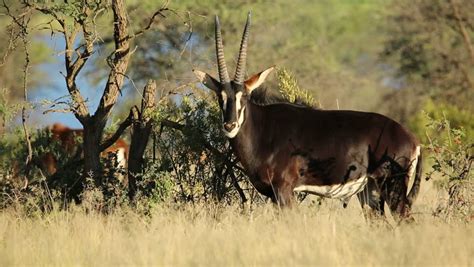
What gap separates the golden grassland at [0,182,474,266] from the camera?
794 cm

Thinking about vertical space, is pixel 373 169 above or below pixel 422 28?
below

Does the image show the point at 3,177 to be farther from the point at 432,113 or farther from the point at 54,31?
the point at 432,113

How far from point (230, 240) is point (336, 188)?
6.47 feet

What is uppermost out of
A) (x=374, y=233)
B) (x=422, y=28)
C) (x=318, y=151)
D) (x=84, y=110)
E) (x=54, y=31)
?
(x=422, y=28)

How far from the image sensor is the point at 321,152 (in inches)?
405

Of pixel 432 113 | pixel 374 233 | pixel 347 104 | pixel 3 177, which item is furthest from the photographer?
pixel 347 104

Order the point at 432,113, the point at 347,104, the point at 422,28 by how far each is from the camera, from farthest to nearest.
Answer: the point at 347,104, the point at 422,28, the point at 432,113

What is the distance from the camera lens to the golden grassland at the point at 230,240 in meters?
7.94

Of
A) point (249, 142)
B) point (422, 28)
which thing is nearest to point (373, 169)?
point (249, 142)

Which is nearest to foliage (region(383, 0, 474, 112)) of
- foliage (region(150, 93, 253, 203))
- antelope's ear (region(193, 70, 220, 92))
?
foliage (region(150, 93, 253, 203))

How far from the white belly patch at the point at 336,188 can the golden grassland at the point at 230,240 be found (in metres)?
0.25

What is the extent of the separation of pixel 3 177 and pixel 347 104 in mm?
28031

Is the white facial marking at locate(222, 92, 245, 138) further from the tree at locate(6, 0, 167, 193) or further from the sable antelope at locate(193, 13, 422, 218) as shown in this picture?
the tree at locate(6, 0, 167, 193)

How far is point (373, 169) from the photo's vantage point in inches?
403
